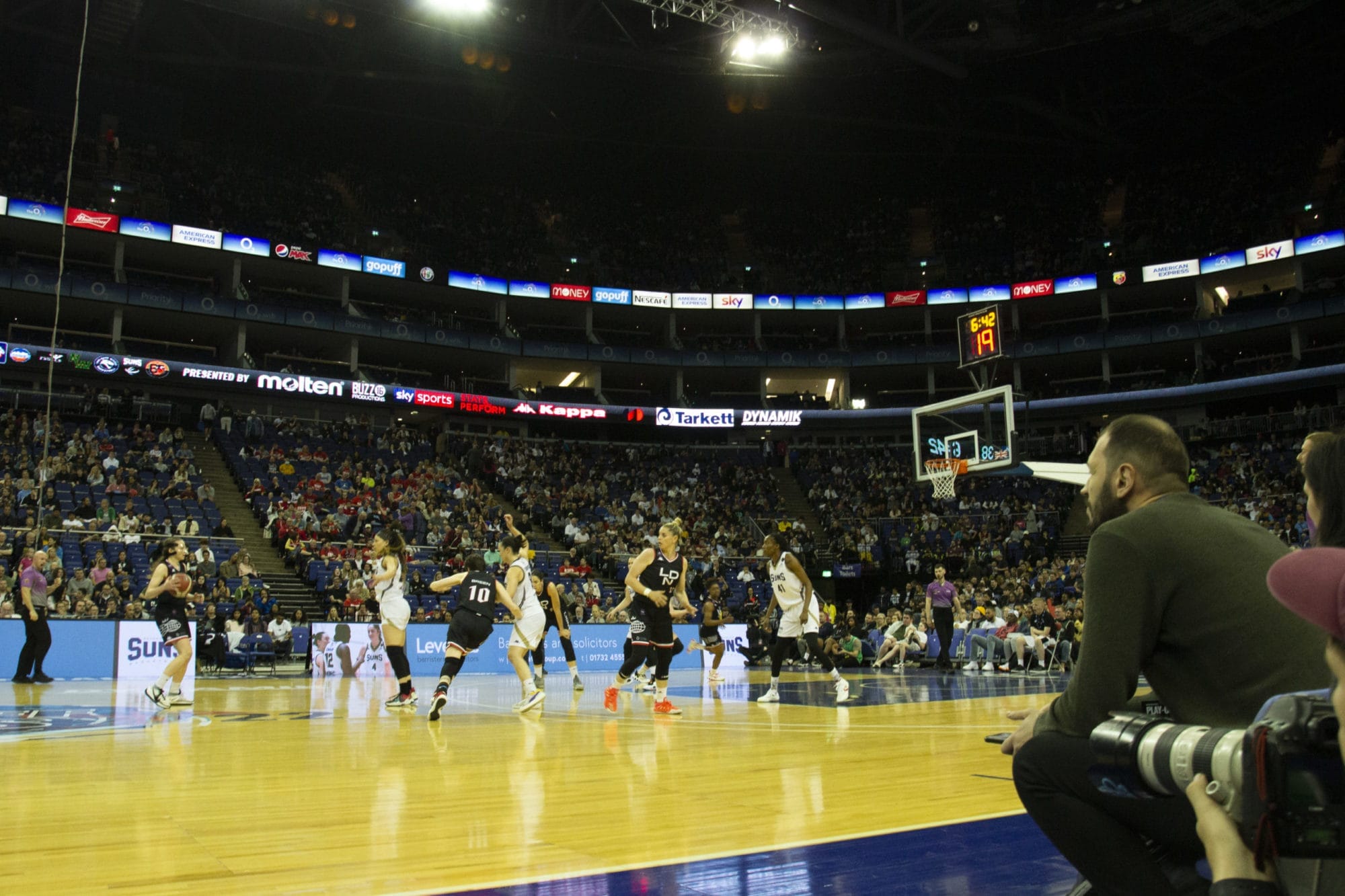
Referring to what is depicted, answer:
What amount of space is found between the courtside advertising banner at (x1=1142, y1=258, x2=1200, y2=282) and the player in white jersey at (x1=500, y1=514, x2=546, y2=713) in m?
37.1

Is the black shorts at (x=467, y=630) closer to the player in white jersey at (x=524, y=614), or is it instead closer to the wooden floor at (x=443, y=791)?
the player in white jersey at (x=524, y=614)

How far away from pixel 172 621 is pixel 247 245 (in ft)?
91.5

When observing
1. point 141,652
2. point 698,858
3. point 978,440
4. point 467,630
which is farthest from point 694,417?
point 698,858

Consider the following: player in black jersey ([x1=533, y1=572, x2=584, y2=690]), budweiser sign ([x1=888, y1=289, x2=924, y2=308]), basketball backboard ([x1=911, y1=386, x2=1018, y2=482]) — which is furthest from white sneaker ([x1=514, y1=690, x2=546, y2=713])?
budweiser sign ([x1=888, y1=289, x2=924, y2=308])

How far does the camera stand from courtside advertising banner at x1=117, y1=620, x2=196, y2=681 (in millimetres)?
17609

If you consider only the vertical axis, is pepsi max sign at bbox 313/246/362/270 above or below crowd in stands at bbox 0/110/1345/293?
below

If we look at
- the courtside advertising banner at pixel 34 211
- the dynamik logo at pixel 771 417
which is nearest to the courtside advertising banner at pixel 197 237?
the courtside advertising banner at pixel 34 211

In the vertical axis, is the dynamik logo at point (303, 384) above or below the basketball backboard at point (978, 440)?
above

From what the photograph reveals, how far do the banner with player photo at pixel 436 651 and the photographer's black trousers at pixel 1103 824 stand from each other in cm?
1691

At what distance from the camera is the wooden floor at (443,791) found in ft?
11.5

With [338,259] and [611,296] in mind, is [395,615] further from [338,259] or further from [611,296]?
[611,296]

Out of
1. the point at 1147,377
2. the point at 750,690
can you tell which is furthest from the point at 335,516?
the point at 1147,377

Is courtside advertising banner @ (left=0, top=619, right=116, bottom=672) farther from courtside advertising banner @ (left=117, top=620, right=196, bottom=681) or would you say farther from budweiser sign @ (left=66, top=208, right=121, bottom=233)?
budweiser sign @ (left=66, top=208, right=121, bottom=233)

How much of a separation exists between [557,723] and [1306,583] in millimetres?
8241
